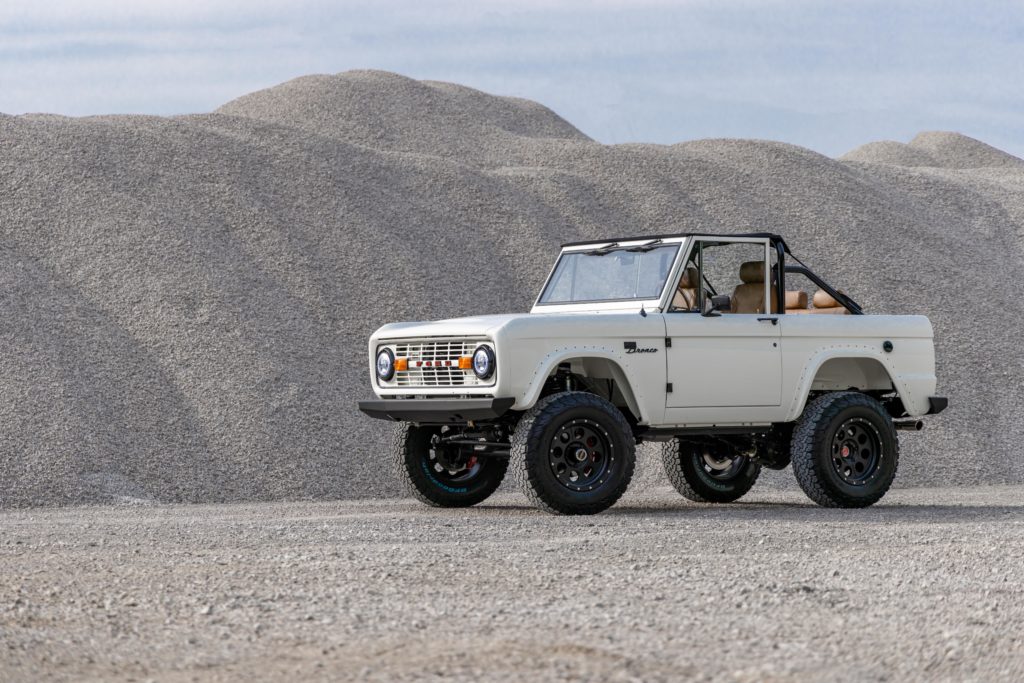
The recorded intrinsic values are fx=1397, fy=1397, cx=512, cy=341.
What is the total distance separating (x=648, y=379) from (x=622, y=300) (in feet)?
3.01

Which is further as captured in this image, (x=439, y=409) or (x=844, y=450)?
(x=844, y=450)

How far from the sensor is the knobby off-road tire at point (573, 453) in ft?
38.3

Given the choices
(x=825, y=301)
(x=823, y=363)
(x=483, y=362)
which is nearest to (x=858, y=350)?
(x=823, y=363)

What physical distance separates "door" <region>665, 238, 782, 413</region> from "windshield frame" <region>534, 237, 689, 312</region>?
0.15m

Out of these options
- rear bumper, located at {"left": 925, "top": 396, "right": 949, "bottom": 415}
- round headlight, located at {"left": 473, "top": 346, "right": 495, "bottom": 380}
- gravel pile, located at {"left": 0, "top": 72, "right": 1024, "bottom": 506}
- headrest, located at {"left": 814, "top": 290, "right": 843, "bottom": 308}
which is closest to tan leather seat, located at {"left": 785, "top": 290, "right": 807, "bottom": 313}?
headrest, located at {"left": 814, "top": 290, "right": 843, "bottom": 308}

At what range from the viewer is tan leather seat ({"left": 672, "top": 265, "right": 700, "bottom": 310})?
1279 cm

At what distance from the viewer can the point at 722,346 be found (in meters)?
12.7

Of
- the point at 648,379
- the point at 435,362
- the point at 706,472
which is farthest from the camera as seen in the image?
the point at 706,472

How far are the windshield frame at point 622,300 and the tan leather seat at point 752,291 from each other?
880 mm

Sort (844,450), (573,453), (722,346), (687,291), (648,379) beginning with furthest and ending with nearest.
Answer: (844,450) < (687,291) < (722,346) < (648,379) < (573,453)

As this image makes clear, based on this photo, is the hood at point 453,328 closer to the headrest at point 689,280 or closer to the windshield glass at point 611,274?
the windshield glass at point 611,274

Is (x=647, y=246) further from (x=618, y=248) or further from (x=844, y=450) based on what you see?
(x=844, y=450)

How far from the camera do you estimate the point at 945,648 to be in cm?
658

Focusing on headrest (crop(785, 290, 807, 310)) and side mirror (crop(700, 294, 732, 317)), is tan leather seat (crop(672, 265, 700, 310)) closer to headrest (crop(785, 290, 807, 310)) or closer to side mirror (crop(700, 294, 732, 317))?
side mirror (crop(700, 294, 732, 317))
